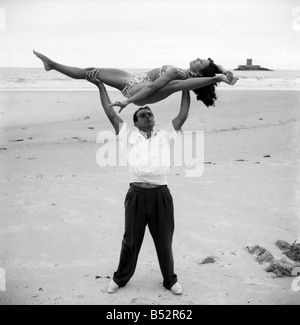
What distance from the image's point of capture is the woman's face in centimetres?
348

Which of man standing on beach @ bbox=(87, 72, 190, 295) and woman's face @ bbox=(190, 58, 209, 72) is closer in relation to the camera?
woman's face @ bbox=(190, 58, 209, 72)

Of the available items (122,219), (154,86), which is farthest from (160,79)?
(122,219)

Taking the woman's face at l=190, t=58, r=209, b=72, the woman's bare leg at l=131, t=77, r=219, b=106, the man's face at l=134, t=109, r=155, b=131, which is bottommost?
the man's face at l=134, t=109, r=155, b=131

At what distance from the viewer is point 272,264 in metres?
4.72

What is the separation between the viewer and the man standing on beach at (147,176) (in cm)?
392

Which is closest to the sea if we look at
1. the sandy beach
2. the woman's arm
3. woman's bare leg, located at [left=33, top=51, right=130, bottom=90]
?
the sandy beach

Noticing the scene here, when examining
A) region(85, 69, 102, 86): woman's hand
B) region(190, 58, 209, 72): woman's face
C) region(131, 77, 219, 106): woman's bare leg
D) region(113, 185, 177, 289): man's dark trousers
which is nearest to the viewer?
region(131, 77, 219, 106): woman's bare leg

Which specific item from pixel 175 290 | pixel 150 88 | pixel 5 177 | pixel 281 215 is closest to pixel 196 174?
pixel 281 215

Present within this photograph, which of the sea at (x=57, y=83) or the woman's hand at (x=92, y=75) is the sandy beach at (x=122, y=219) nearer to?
the woman's hand at (x=92, y=75)

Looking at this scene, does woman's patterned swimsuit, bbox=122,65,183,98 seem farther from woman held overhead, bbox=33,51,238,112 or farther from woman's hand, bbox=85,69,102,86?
woman's hand, bbox=85,69,102,86

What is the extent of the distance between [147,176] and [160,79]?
87 cm

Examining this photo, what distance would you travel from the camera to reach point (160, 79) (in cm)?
342

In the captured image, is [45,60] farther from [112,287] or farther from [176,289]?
[176,289]

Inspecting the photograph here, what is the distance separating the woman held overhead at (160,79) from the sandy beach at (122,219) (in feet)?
5.53
